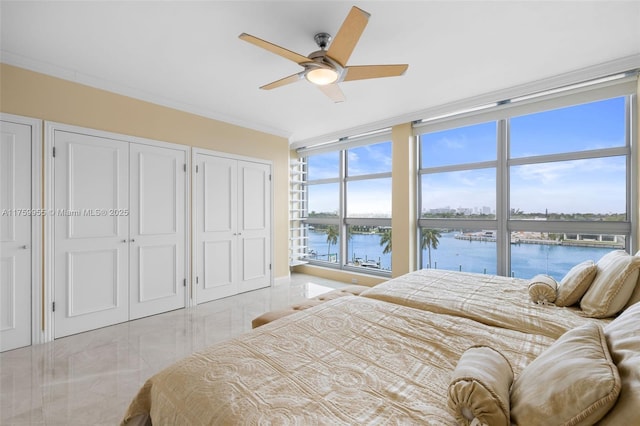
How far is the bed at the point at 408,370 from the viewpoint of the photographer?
803 millimetres

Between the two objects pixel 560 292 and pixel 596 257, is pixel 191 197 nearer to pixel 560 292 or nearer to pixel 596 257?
pixel 560 292

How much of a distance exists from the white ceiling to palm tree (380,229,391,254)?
7.14ft

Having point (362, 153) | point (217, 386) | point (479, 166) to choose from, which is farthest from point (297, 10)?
point (362, 153)

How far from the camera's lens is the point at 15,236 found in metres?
2.69

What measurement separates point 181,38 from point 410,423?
2.91 m

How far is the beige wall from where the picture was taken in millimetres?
2734

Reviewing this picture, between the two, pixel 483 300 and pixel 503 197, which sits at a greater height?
pixel 503 197

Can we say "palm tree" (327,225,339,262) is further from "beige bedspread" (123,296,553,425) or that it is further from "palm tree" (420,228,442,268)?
"beige bedspread" (123,296,553,425)

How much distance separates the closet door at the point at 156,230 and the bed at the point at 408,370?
256cm

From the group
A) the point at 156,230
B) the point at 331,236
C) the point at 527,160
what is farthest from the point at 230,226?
the point at 527,160

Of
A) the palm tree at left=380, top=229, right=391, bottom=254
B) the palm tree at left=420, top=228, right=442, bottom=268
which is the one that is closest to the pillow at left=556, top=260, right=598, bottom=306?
the palm tree at left=420, top=228, right=442, bottom=268

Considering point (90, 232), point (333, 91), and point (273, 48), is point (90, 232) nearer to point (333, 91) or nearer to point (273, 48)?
point (273, 48)

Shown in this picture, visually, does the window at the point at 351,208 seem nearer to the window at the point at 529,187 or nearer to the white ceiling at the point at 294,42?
the window at the point at 529,187

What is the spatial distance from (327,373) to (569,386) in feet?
2.50
